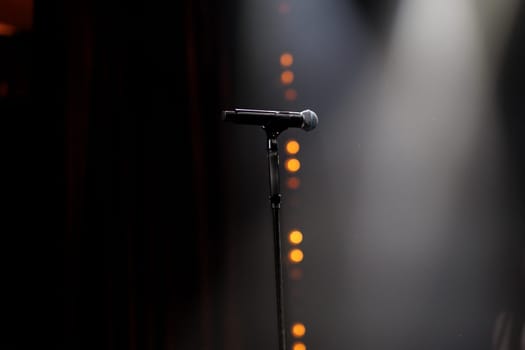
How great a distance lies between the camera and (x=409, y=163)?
2221 millimetres

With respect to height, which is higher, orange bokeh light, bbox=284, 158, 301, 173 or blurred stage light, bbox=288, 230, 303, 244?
orange bokeh light, bbox=284, 158, 301, 173

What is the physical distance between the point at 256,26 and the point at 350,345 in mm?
1459

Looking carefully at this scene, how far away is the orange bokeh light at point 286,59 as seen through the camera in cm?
221

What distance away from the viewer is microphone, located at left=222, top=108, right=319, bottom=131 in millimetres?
1566

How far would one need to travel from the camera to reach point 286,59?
2.21 meters

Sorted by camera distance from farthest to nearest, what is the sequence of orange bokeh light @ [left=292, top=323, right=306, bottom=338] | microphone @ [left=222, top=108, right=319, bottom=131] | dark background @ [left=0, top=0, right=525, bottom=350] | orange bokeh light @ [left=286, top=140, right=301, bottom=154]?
orange bokeh light @ [left=286, top=140, right=301, bottom=154] < orange bokeh light @ [left=292, top=323, right=306, bottom=338] < dark background @ [left=0, top=0, right=525, bottom=350] < microphone @ [left=222, top=108, right=319, bottom=131]

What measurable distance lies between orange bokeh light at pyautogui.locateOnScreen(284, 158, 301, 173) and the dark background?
0.35 feet

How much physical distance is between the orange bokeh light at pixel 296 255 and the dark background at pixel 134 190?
11 cm

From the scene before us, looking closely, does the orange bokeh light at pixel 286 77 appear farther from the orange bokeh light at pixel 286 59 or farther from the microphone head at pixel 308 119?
the microphone head at pixel 308 119

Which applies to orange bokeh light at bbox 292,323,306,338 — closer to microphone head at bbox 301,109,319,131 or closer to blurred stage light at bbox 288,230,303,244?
blurred stage light at bbox 288,230,303,244

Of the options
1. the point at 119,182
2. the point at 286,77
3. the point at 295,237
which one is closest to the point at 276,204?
the point at 295,237

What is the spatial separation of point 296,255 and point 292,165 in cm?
40

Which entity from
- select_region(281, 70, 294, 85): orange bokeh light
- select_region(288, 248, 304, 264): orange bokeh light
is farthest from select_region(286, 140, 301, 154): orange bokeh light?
select_region(288, 248, 304, 264): orange bokeh light

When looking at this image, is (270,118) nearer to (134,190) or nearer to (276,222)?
(276,222)
